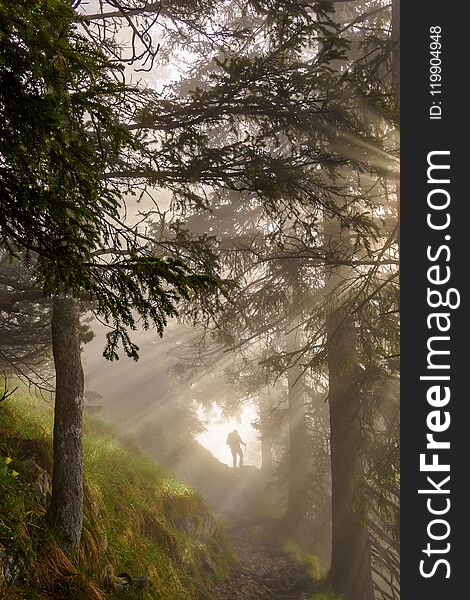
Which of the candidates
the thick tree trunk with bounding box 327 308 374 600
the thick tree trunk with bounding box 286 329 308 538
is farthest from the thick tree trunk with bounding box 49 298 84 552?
the thick tree trunk with bounding box 286 329 308 538

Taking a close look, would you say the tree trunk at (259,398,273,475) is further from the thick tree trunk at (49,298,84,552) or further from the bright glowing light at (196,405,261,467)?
the bright glowing light at (196,405,261,467)

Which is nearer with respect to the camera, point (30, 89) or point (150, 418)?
point (30, 89)

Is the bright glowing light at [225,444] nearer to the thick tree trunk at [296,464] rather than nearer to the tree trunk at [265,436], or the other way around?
the tree trunk at [265,436]

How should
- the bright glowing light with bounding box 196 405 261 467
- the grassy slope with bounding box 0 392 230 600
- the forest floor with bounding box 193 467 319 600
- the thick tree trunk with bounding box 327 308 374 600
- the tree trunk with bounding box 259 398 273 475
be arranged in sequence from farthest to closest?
the bright glowing light with bounding box 196 405 261 467 → the tree trunk with bounding box 259 398 273 475 → the forest floor with bounding box 193 467 319 600 → the thick tree trunk with bounding box 327 308 374 600 → the grassy slope with bounding box 0 392 230 600

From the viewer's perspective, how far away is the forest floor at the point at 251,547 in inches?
347

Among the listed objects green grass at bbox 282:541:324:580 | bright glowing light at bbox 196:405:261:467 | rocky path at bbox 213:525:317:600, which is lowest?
rocky path at bbox 213:525:317:600

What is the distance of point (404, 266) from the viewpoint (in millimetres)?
5254

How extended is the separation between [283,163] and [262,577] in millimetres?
9175

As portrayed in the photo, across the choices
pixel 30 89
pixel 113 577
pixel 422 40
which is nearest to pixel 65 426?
pixel 113 577

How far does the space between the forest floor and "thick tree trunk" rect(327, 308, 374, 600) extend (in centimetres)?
84

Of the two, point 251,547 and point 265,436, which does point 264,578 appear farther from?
point 265,436

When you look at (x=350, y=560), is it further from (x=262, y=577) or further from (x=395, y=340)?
(x=395, y=340)

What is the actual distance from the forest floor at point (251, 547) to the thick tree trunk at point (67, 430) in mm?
4758

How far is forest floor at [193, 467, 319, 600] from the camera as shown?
8.81 meters
